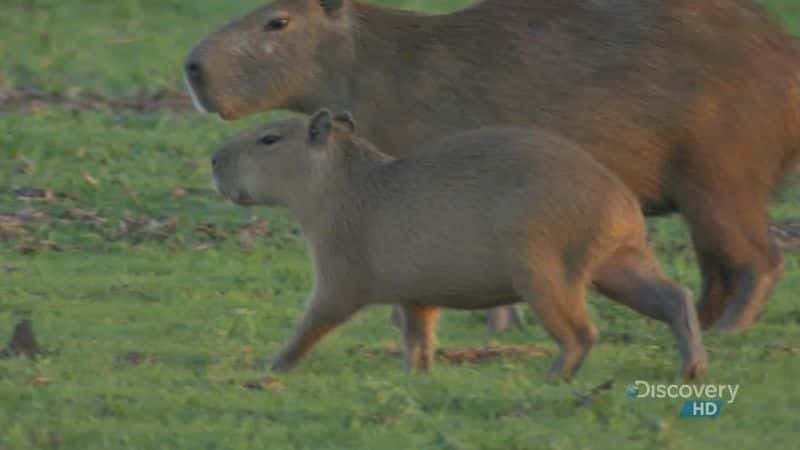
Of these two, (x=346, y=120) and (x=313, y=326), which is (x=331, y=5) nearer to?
(x=346, y=120)

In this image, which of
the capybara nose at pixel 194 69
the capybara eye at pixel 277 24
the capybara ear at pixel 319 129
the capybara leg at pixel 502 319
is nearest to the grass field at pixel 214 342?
the capybara leg at pixel 502 319

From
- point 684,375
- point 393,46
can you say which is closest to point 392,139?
point 393,46

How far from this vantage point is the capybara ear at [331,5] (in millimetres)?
9508

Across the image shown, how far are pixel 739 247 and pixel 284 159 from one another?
7.14 ft

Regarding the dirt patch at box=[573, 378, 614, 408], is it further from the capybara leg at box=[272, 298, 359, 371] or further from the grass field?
the capybara leg at box=[272, 298, 359, 371]

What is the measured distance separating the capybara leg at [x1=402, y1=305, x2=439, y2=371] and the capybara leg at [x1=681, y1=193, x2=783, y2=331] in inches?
69.2

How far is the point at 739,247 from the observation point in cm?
944

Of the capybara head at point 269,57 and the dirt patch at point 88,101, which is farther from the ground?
the capybara head at point 269,57

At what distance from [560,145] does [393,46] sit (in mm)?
1699

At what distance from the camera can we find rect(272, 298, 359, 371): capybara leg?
26.3 ft

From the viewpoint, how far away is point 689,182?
30.8 feet

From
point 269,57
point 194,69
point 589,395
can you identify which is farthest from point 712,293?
point 589,395

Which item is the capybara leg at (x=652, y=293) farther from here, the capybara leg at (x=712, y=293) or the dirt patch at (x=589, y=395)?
the capybara leg at (x=712, y=293)

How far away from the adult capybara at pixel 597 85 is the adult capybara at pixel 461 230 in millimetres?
975
